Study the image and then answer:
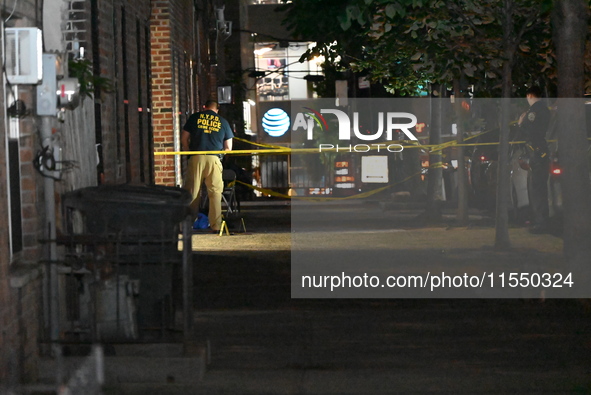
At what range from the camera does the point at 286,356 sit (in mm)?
7141

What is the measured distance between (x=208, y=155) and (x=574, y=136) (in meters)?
6.68

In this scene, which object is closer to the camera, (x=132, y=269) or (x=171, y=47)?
(x=132, y=269)

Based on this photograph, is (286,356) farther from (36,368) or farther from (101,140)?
(101,140)

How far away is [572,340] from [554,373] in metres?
1.08

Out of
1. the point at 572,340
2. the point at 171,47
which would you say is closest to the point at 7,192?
the point at 572,340

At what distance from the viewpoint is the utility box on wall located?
602 cm

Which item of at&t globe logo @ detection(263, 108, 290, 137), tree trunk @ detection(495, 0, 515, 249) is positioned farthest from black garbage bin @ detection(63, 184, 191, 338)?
at&t globe logo @ detection(263, 108, 290, 137)

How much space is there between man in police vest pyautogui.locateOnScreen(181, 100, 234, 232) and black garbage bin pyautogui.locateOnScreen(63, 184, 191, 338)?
26.9 feet

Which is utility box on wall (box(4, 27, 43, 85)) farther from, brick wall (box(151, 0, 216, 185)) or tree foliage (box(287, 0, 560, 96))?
brick wall (box(151, 0, 216, 185))

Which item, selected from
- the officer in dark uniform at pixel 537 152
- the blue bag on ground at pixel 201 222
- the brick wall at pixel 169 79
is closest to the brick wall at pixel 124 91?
the blue bag on ground at pixel 201 222

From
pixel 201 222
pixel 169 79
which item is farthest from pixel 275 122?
pixel 201 222

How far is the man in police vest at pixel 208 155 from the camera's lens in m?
15.1

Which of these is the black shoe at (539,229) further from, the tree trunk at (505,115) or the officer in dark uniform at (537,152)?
the tree trunk at (505,115)

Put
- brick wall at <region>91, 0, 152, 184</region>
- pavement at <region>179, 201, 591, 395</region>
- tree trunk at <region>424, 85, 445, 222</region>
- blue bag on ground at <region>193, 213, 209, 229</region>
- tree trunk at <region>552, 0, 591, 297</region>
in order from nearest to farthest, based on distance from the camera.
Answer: pavement at <region>179, 201, 591, 395</region>, tree trunk at <region>552, 0, 591, 297</region>, brick wall at <region>91, 0, 152, 184</region>, blue bag on ground at <region>193, 213, 209, 229</region>, tree trunk at <region>424, 85, 445, 222</region>
